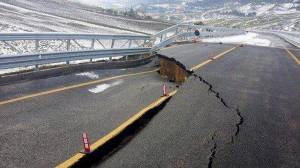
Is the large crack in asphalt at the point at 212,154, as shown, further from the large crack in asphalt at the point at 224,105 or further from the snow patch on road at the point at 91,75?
the snow patch on road at the point at 91,75

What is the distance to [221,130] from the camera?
793cm

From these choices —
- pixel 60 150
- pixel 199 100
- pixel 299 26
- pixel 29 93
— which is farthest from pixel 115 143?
pixel 299 26

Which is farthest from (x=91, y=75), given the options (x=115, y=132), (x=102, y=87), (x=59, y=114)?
(x=115, y=132)

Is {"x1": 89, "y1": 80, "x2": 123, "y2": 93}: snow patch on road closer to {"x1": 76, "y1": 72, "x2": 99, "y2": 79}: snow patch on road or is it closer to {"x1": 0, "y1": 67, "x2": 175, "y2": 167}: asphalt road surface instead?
{"x1": 0, "y1": 67, "x2": 175, "y2": 167}: asphalt road surface

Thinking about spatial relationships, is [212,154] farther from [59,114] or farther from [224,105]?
[59,114]

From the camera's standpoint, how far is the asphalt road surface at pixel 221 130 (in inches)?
259

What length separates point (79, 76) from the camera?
14.0 meters

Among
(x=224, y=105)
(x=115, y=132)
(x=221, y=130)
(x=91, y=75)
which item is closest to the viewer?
(x=115, y=132)

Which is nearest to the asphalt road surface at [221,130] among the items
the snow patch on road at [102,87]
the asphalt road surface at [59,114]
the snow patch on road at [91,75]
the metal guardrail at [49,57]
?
the asphalt road surface at [59,114]

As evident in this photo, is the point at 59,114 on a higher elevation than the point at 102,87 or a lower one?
lower

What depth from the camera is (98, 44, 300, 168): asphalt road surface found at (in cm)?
658

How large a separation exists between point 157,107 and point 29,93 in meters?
3.29

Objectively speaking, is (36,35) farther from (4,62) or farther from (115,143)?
(115,143)

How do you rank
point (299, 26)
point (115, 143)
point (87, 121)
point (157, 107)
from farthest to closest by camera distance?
point (299, 26)
point (157, 107)
point (87, 121)
point (115, 143)
